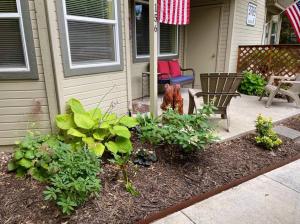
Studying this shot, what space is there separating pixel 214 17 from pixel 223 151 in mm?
4406

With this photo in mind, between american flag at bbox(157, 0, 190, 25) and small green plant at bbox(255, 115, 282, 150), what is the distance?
5.95ft

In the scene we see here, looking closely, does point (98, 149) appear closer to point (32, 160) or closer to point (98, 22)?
point (32, 160)

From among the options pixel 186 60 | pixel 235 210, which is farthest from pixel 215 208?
pixel 186 60

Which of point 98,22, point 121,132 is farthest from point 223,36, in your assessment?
point 121,132

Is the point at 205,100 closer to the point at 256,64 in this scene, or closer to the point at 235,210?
the point at 235,210

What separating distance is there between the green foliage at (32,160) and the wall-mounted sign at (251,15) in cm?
657

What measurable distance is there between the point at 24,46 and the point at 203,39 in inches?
194

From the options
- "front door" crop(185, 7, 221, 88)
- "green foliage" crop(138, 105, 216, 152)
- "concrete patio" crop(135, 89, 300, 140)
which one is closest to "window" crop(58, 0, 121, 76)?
"green foliage" crop(138, 105, 216, 152)

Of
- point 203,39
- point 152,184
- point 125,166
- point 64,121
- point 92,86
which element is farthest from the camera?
point 203,39

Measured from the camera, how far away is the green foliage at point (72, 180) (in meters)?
1.84

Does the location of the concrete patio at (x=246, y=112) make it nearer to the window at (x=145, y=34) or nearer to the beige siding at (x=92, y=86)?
the beige siding at (x=92, y=86)

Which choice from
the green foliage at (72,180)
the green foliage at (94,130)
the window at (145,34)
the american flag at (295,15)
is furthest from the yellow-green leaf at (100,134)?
the american flag at (295,15)

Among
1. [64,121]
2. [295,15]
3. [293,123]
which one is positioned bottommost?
[293,123]

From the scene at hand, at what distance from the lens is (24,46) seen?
8.47ft
